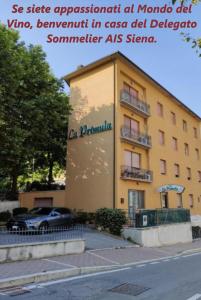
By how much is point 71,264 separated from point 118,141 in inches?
549

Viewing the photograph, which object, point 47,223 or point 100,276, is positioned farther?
point 47,223

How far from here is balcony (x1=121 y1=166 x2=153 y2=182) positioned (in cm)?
2345

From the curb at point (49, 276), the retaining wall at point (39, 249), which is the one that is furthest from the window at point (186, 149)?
the curb at point (49, 276)

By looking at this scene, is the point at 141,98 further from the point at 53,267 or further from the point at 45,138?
the point at 53,267

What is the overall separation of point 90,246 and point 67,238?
2353 mm

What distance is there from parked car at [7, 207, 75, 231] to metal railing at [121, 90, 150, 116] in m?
10.1

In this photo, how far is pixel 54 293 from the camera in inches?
286

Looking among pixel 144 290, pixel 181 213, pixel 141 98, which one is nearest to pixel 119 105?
pixel 141 98

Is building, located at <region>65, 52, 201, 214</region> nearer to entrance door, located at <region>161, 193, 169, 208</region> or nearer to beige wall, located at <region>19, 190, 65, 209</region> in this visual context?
entrance door, located at <region>161, 193, 169, 208</region>

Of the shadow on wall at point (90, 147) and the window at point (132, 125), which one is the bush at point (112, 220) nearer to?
the shadow on wall at point (90, 147)

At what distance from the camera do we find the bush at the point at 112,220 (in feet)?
64.8

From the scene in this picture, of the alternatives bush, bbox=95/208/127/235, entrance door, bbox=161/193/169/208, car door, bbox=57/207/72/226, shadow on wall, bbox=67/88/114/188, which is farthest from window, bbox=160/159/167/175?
car door, bbox=57/207/72/226

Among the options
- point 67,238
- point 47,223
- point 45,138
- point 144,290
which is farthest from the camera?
point 45,138

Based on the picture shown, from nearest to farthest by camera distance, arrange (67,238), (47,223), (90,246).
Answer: (67,238)
(90,246)
(47,223)
